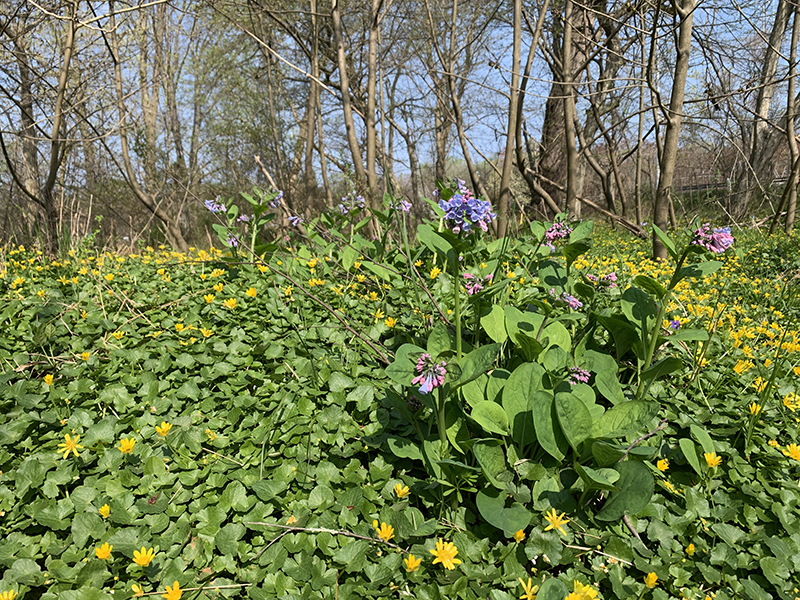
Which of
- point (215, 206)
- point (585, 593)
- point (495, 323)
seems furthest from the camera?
point (215, 206)

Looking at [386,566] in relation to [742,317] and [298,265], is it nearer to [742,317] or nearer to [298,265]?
[298,265]

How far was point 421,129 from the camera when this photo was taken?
1234cm

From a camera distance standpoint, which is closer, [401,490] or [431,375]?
[431,375]

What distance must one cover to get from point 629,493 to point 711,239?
813 mm

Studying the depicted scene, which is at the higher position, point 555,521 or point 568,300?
point 568,300

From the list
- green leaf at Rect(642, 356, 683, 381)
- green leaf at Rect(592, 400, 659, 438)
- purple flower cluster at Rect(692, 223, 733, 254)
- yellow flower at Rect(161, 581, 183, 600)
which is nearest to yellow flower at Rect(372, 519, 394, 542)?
yellow flower at Rect(161, 581, 183, 600)

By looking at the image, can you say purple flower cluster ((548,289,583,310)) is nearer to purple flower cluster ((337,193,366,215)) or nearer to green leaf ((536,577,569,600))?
green leaf ((536,577,569,600))

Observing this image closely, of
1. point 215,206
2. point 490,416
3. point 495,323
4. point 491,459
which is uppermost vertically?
point 215,206

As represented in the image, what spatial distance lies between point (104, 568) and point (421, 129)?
41.2 feet

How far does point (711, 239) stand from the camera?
4.49ft

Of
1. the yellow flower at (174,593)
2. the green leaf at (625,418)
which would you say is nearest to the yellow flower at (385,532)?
the yellow flower at (174,593)

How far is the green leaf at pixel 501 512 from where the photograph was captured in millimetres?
1151

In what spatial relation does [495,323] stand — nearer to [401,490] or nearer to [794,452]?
[401,490]

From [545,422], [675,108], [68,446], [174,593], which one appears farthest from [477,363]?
[675,108]
